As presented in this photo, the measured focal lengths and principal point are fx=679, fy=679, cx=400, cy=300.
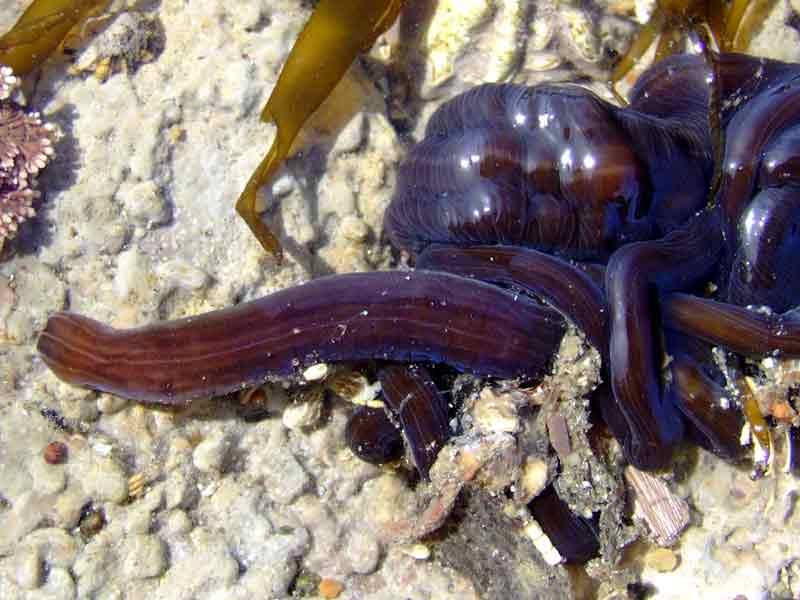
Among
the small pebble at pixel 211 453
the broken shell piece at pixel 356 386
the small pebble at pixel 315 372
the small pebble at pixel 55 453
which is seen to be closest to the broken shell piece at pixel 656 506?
the broken shell piece at pixel 356 386

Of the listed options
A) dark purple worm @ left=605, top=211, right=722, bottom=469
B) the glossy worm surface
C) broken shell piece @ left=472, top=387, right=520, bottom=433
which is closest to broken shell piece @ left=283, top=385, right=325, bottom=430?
the glossy worm surface

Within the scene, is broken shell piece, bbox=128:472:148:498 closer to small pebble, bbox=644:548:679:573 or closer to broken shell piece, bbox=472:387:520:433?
broken shell piece, bbox=472:387:520:433

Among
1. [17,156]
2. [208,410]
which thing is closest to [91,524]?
[208,410]

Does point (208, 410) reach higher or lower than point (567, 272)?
lower

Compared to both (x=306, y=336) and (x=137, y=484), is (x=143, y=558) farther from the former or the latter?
(x=306, y=336)

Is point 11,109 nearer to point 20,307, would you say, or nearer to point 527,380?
point 20,307

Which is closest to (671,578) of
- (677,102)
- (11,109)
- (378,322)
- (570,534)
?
(570,534)
